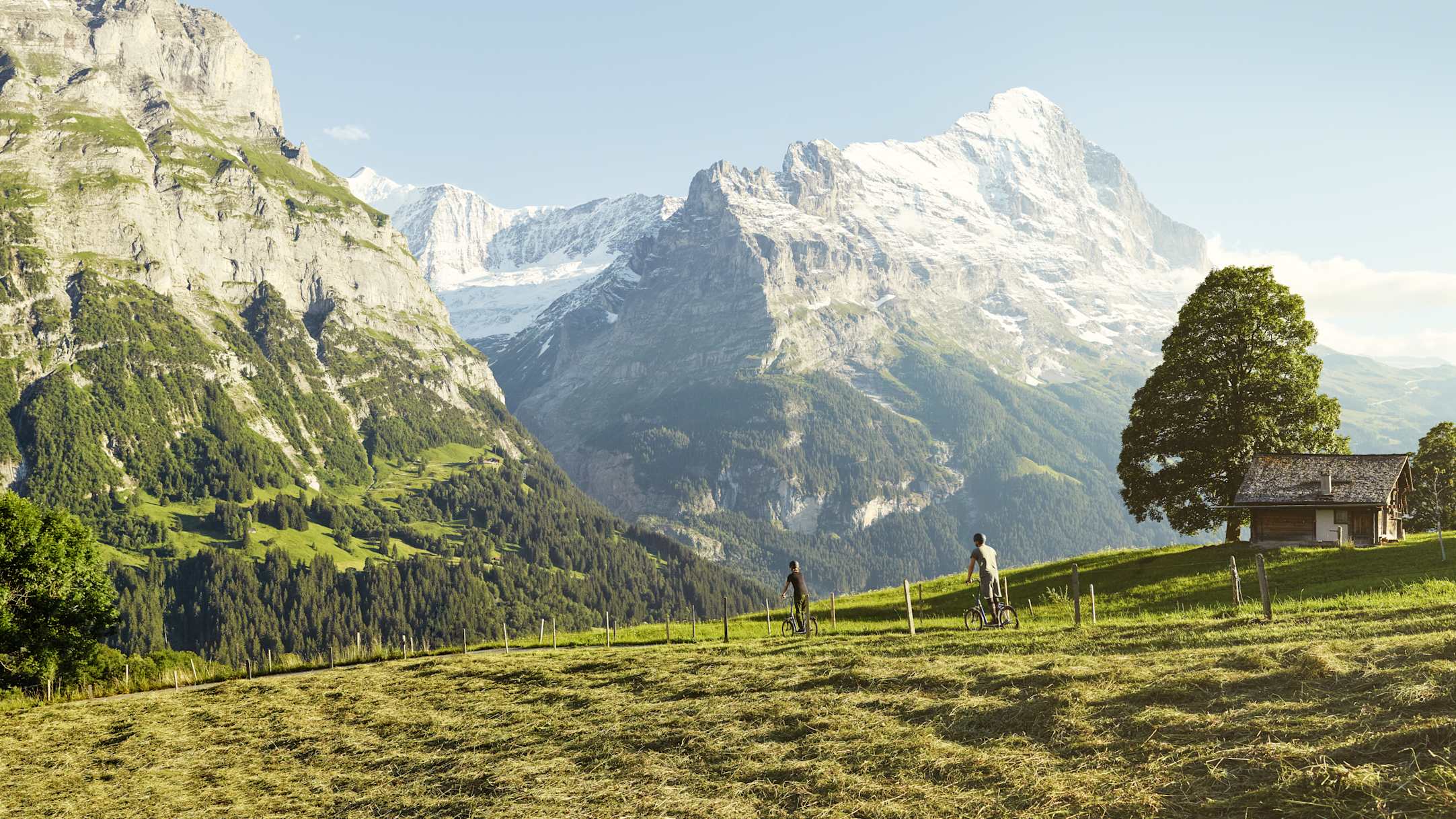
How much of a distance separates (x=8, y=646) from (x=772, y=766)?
5843cm

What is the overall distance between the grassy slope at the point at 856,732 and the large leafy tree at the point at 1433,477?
5117 cm

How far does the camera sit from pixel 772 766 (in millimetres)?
16656

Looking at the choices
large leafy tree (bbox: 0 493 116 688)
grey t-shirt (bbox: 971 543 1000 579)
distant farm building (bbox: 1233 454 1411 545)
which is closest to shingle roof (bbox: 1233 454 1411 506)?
distant farm building (bbox: 1233 454 1411 545)

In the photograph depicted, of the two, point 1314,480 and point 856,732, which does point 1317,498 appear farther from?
point 856,732

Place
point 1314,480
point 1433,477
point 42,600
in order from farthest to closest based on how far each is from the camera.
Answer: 1. point 1433,477
2. point 1314,480
3. point 42,600

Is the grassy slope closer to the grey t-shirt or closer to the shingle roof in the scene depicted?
the grey t-shirt

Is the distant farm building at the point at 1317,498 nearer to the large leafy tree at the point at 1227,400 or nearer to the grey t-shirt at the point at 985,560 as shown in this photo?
the large leafy tree at the point at 1227,400

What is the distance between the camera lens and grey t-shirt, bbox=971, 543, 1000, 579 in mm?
31953

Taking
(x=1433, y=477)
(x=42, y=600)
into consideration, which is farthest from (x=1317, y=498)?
(x=42, y=600)

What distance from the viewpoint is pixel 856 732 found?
17.8 meters

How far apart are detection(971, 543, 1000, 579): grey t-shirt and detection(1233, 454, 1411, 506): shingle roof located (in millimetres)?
34377

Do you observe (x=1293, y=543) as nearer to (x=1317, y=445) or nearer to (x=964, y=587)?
(x=1317, y=445)

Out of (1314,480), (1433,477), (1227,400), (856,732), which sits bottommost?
(856,732)

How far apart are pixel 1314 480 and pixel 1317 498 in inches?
53.4
